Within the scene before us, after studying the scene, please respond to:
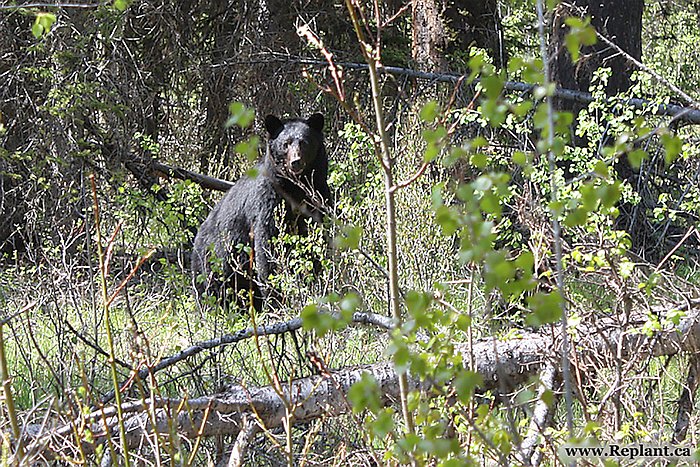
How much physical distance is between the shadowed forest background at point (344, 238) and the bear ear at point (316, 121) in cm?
49

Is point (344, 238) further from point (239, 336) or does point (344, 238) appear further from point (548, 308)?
point (239, 336)

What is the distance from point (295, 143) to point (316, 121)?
34 centimetres

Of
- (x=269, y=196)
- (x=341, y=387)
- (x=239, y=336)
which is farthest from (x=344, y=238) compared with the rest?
(x=269, y=196)

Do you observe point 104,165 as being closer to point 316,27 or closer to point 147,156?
point 147,156

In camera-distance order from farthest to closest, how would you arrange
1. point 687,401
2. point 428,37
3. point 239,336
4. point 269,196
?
point 428,37, point 269,196, point 239,336, point 687,401

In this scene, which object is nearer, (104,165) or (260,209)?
(260,209)

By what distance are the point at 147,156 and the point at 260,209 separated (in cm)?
190

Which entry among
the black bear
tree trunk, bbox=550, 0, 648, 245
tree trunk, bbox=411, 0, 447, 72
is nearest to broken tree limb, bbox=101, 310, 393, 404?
the black bear

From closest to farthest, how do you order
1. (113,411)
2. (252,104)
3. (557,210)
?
→ (557,210)
(113,411)
(252,104)

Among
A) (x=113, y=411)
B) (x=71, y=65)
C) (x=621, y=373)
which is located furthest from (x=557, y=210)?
(x=71, y=65)

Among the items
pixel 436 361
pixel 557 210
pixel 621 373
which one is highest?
pixel 557 210

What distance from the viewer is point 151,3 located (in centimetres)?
1077

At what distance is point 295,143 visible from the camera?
9336 millimetres

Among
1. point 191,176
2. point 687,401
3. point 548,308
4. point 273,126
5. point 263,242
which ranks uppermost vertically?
point 273,126
